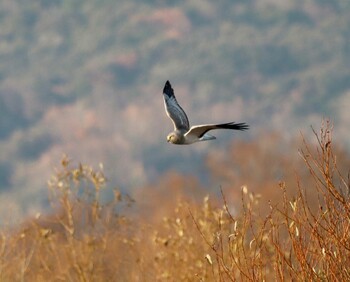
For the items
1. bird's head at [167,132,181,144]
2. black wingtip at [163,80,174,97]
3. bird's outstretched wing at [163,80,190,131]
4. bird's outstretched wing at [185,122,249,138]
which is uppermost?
black wingtip at [163,80,174,97]

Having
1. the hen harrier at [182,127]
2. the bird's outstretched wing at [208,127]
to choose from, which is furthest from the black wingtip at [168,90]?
the bird's outstretched wing at [208,127]

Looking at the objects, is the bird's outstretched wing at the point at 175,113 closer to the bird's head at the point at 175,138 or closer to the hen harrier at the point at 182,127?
the hen harrier at the point at 182,127

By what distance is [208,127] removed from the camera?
9.68 meters

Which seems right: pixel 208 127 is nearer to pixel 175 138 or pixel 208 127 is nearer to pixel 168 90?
pixel 175 138

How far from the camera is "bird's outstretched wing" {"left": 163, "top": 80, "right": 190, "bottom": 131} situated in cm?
1099

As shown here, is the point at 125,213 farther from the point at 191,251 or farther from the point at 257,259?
the point at 257,259

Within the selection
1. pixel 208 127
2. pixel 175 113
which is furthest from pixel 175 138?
pixel 208 127

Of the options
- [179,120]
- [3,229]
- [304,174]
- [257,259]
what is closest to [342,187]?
[257,259]

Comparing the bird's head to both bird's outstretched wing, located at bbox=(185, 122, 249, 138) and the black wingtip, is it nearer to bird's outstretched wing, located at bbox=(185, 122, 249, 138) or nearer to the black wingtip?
→ bird's outstretched wing, located at bbox=(185, 122, 249, 138)

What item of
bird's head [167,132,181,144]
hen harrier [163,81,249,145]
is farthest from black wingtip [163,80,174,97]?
bird's head [167,132,181,144]

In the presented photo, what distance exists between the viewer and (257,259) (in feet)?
18.1

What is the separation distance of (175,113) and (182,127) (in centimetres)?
28

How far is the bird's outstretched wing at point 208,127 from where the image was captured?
28.5 ft

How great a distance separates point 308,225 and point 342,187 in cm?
30
